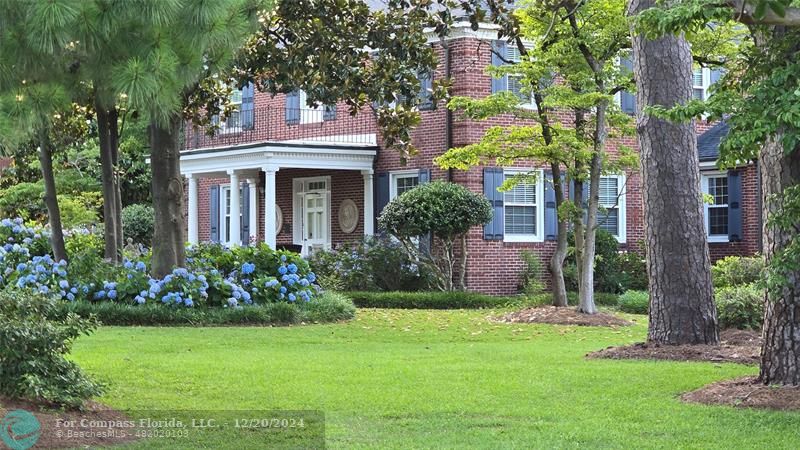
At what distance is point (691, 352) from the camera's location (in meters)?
12.2

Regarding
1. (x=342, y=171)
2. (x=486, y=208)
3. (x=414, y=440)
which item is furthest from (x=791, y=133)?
(x=342, y=171)

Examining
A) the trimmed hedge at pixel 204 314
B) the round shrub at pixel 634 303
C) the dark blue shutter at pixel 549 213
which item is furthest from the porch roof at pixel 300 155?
the trimmed hedge at pixel 204 314

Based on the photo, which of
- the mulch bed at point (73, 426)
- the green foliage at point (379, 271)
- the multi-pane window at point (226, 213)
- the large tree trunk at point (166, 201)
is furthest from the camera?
the multi-pane window at point (226, 213)

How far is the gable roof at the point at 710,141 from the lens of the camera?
26.2 m

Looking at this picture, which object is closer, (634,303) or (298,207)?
(634,303)

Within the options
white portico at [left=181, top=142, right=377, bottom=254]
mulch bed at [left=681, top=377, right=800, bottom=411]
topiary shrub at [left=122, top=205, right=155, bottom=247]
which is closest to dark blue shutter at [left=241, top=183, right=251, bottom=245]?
white portico at [left=181, top=142, right=377, bottom=254]

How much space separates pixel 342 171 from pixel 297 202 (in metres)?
1.88

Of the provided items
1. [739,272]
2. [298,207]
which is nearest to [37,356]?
[739,272]

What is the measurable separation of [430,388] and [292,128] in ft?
62.5

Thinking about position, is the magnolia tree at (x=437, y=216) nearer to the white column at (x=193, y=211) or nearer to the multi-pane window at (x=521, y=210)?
the multi-pane window at (x=521, y=210)

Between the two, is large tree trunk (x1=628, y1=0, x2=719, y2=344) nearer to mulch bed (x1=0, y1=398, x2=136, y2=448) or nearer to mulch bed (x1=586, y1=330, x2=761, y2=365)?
mulch bed (x1=586, y1=330, x2=761, y2=365)

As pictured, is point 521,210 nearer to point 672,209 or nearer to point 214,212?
point 214,212

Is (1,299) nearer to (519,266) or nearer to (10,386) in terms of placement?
(10,386)

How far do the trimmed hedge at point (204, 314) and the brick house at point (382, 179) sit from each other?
7.75 meters
